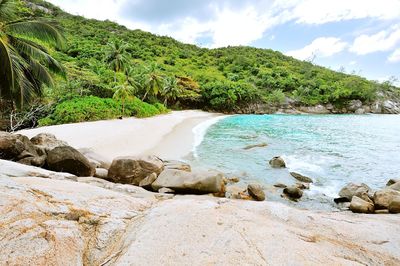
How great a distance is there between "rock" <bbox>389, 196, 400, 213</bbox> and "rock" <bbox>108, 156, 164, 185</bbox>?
21.9 ft

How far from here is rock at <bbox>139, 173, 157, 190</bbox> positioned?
8.05 meters

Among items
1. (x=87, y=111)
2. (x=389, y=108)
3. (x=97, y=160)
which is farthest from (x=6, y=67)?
(x=389, y=108)

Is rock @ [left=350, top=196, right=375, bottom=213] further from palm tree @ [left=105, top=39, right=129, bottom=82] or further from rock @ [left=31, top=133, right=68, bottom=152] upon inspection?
palm tree @ [left=105, top=39, right=129, bottom=82]

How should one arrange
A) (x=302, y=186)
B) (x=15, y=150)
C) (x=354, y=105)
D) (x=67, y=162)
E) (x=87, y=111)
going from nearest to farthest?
(x=67, y=162) < (x=15, y=150) < (x=302, y=186) < (x=87, y=111) < (x=354, y=105)

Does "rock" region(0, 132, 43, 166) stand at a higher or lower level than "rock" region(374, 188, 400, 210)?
higher

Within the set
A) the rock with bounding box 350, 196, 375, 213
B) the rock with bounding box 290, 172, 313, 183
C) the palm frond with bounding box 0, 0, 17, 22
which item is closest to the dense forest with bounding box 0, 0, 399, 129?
the palm frond with bounding box 0, 0, 17, 22

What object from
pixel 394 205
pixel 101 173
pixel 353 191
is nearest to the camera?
pixel 394 205

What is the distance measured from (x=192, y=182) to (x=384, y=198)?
5279 mm

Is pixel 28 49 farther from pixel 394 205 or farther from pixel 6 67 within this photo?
pixel 394 205

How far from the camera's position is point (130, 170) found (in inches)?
332

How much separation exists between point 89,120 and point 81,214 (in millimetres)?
25307

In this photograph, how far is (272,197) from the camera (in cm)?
852

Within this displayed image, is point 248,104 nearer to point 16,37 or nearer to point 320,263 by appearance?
point 16,37

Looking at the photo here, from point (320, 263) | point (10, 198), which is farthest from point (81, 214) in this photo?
point (320, 263)
